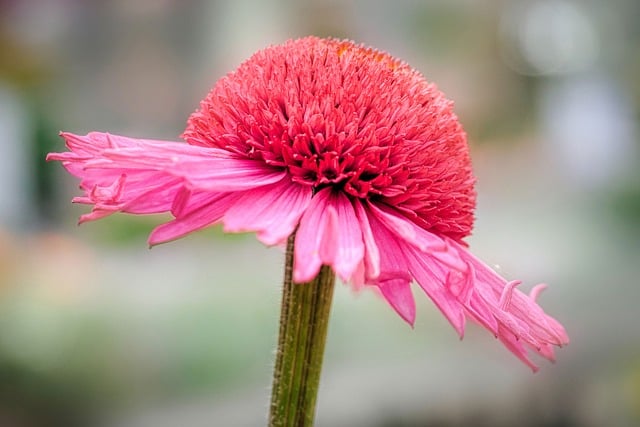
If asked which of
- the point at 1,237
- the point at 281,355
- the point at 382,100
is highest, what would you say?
the point at 382,100

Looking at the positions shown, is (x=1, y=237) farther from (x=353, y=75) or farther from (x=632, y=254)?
(x=632, y=254)

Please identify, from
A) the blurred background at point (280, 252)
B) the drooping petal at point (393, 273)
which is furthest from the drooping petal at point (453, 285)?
the blurred background at point (280, 252)

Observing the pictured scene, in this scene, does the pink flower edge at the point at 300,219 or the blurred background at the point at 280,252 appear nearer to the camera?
the pink flower edge at the point at 300,219

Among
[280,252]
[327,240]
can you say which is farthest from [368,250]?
[280,252]

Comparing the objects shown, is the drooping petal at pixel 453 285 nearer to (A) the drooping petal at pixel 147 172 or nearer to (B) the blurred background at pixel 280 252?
(A) the drooping petal at pixel 147 172

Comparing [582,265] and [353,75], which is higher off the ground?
[353,75]

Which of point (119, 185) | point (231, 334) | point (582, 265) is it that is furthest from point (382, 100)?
A: point (582, 265)

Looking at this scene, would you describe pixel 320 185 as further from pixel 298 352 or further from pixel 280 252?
pixel 280 252

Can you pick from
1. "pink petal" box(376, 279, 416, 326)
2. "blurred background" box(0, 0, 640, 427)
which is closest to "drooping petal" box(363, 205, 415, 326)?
"pink petal" box(376, 279, 416, 326)
